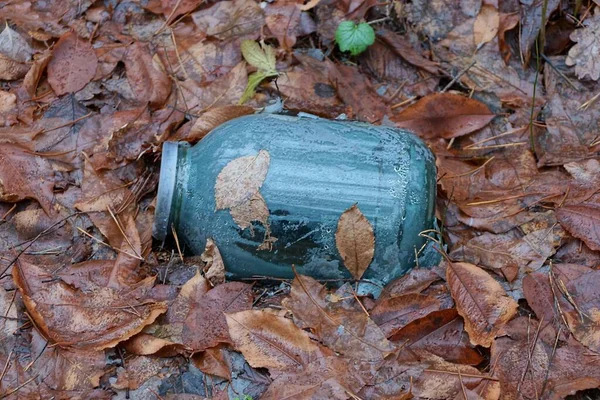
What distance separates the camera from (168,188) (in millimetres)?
1969

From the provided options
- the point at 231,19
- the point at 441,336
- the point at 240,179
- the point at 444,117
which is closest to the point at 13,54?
the point at 231,19

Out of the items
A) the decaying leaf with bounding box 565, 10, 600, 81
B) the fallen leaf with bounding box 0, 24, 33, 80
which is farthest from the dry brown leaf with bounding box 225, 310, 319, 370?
the decaying leaf with bounding box 565, 10, 600, 81

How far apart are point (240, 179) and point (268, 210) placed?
0.40ft

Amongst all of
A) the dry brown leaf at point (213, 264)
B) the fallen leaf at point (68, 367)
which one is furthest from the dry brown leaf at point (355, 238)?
A: the fallen leaf at point (68, 367)

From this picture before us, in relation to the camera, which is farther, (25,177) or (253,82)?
(253,82)

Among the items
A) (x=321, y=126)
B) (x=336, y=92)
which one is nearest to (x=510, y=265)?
(x=321, y=126)

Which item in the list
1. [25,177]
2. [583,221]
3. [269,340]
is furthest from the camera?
[25,177]

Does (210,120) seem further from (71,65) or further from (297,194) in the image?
(71,65)

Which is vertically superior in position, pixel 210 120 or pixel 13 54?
pixel 13 54

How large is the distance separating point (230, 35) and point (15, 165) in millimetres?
972

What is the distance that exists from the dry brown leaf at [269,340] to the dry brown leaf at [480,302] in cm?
44

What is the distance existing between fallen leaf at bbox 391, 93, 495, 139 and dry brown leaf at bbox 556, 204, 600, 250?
19.5 inches

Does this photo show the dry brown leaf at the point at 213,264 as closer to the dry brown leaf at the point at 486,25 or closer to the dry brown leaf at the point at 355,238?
the dry brown leaf at the point at 355,238

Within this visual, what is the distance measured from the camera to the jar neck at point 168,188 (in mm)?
1973
